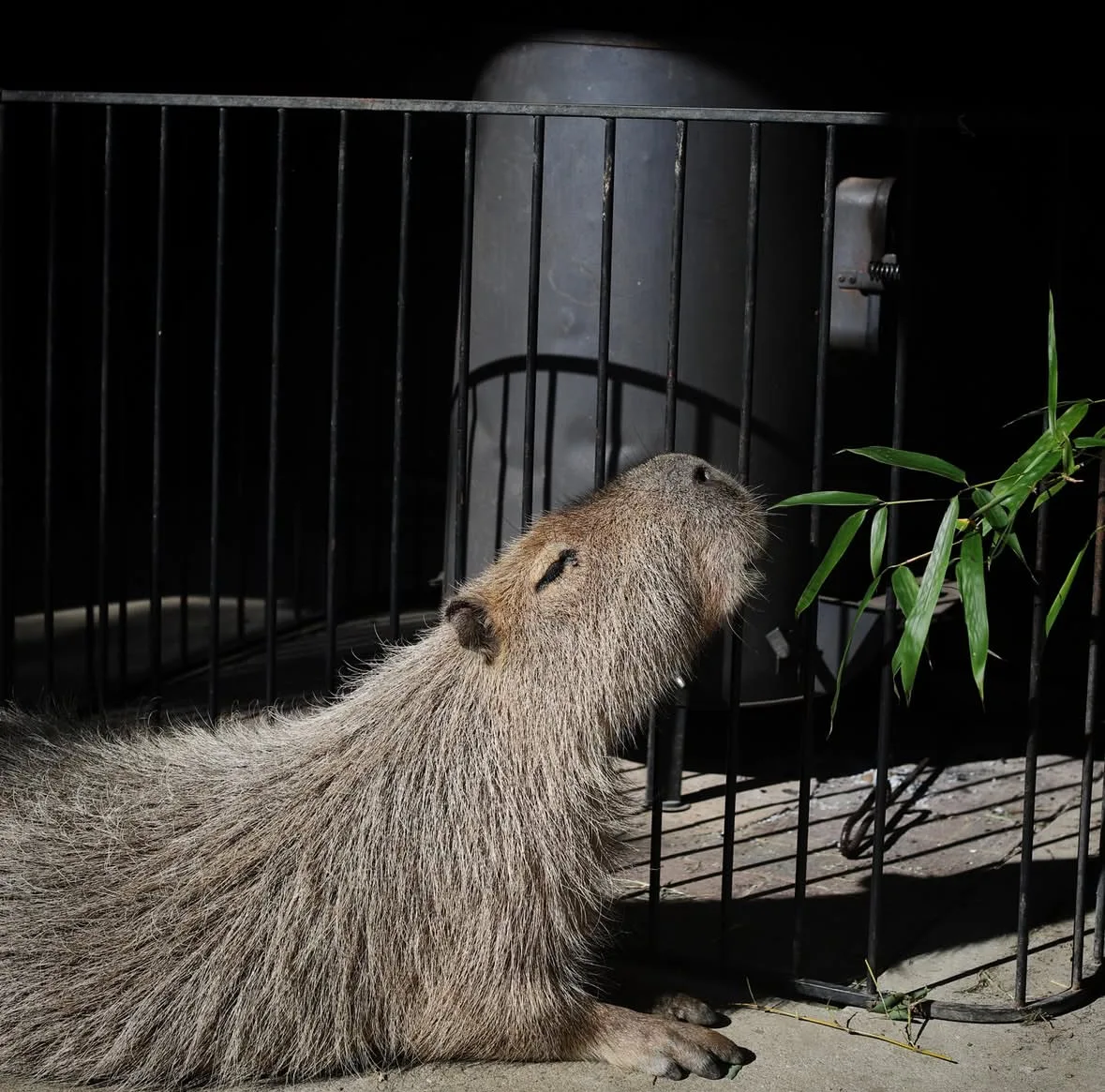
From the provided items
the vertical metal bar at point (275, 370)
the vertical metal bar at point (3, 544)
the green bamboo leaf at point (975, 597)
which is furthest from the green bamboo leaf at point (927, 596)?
the vertical metal bar at point (3, 544)

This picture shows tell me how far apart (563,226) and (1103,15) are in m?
3.85

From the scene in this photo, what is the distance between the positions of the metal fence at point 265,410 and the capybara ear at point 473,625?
0.58 m

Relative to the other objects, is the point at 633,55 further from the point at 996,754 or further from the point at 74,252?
the point at 74,252

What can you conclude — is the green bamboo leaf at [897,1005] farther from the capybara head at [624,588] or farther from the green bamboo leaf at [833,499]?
the green bamboo leaf at [833,499]

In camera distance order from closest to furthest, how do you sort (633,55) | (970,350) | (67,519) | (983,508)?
(983,508)
(633,55)
(970,350)
(67,519)

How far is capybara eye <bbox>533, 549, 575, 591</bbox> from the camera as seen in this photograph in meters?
2.83

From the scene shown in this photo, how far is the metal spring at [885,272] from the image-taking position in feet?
12.7

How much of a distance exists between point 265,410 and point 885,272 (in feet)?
23.3

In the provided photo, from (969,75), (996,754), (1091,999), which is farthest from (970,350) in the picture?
(1091,999)

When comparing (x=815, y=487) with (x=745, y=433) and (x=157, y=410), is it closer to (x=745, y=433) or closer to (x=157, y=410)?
(x=745, y=433)

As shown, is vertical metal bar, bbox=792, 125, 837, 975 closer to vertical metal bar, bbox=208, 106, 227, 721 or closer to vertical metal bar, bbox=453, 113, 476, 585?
vertical metal bar, bbox=453, 113, 476, 585

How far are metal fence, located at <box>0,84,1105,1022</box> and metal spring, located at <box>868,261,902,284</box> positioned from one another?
30cm

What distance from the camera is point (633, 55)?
4.22 m

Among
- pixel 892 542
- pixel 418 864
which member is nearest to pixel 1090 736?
pixel 892 542
